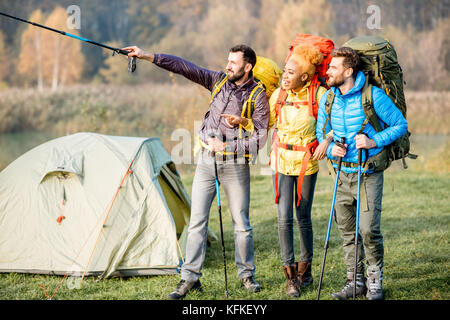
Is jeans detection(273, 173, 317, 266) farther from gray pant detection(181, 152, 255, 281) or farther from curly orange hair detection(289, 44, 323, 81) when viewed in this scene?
curly orange hair detection(289, 44, 323, 81)

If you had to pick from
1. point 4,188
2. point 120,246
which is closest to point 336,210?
point 120,246

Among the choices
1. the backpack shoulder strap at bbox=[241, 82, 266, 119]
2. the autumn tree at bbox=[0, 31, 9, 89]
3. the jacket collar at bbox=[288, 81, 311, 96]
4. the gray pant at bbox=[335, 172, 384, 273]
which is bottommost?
the gray pant at bbox=[335, 172, 384, 273]

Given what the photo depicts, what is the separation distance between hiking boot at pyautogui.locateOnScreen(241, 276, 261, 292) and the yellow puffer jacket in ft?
3.23

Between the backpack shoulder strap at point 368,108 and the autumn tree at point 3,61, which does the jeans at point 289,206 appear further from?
the autumn tree at point 3,61

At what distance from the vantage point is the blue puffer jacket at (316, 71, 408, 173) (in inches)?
158

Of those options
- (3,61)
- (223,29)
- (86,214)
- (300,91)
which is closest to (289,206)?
(300,91)

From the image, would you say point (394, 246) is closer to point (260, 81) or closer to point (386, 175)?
point (260, 81)

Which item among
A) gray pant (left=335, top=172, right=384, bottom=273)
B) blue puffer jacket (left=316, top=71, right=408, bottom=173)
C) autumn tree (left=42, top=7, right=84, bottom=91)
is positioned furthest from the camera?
autumn tree (left=42, top=7, right=84, bottom=91)

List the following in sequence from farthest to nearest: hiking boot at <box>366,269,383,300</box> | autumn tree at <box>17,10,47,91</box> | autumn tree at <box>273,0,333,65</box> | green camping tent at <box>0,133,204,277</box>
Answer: autumn tree at <box>17,10,47,91</box>, autumn tree at <box>273,0,333,65</box>, green camping tent at <box>0,133,204,277</box>, hiking boot at <box>366,269,383,300</box>

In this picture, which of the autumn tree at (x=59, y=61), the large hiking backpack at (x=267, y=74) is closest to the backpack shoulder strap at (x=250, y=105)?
the large hiking backpack at (x=267, y=74)

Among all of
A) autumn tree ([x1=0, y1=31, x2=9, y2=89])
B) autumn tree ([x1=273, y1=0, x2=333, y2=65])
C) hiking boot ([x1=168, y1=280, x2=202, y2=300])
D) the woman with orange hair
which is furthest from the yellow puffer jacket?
autumn tree ([x1=0, y1=31, x2=9, y2=89])

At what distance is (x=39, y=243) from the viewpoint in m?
5.20

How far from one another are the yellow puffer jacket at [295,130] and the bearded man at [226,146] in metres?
0.16

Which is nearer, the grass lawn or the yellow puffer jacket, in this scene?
the yellow puffer jacket
